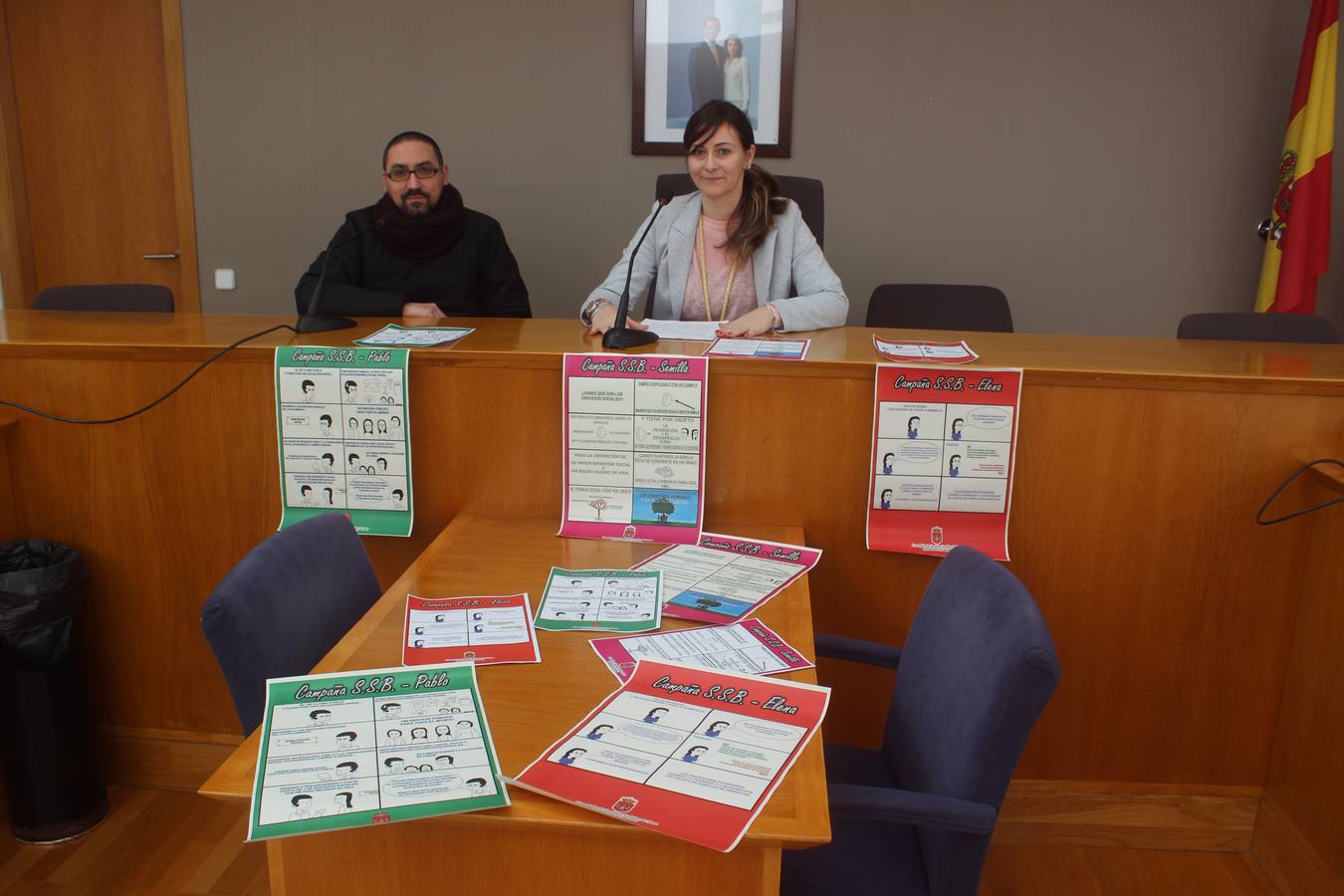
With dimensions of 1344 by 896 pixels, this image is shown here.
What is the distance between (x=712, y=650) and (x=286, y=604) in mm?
566

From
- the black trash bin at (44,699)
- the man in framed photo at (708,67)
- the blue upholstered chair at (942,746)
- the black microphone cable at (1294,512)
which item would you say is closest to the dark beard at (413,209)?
the man in framed photo at (708,67)

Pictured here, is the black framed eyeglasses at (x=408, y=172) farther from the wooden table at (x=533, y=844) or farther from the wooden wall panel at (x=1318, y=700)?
the wooden wall panel at (x=1318, y=700)

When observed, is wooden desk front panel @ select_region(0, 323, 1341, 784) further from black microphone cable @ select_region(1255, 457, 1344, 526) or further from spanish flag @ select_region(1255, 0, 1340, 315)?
spanish flag @ select_region(1255, 0, 1340, 315)

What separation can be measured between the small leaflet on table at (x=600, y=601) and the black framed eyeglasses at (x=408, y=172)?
1.81m

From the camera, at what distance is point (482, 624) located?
129cm

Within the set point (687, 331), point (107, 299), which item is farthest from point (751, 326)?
point (107, 299)

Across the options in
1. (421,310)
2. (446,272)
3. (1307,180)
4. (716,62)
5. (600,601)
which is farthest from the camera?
(716,62)

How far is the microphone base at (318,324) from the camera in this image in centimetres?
185

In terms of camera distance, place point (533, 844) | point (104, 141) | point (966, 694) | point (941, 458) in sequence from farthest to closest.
A: point (104, 141) → point (941, 458) → point (966, 694) → point (533, 844)

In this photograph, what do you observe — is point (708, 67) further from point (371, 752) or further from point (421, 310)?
point (371, 752)

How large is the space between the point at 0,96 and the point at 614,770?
4.42 meters

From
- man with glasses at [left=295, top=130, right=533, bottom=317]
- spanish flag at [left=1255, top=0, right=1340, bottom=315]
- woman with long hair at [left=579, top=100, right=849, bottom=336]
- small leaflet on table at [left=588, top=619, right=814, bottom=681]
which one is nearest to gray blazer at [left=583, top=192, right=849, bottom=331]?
woman with long hair at [left=579, top=100, right=849, bottom=336]

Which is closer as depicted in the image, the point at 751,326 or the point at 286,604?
the point at 286,604

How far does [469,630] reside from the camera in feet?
4.16
